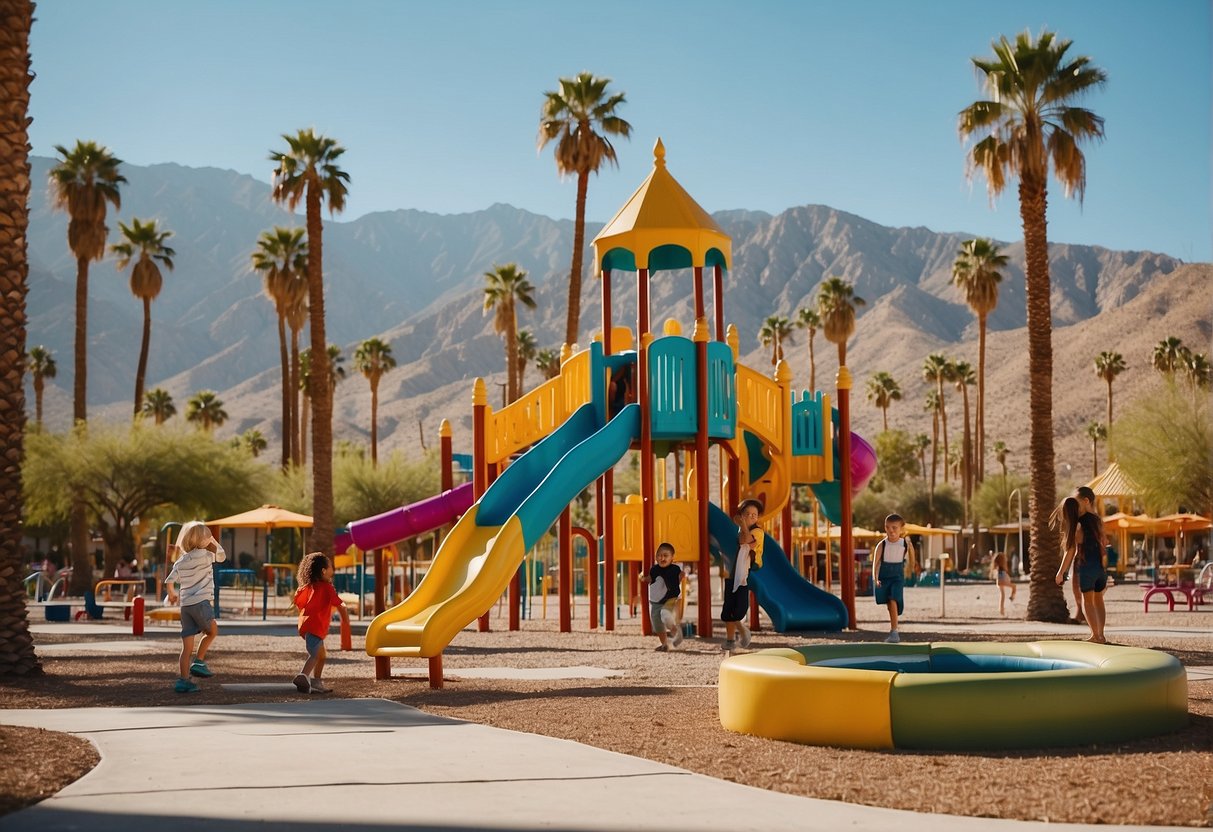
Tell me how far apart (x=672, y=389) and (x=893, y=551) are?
437 cm

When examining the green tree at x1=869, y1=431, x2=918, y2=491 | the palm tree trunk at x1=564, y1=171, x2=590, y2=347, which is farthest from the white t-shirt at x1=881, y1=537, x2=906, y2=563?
the green tree at x1=869, y1=431, x2=918, y2=491

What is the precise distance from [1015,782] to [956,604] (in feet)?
99.1

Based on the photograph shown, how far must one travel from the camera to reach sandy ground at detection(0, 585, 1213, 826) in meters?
6.89

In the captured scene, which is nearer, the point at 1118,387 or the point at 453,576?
the point at 453,576

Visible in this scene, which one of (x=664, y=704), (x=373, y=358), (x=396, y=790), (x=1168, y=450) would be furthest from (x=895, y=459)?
(x=396, y=790)

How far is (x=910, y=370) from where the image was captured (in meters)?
183

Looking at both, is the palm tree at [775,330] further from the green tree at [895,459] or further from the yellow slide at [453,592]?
the yellow slide at [453,592]

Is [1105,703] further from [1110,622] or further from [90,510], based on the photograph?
[90,510]

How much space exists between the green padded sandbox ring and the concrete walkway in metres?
1.23

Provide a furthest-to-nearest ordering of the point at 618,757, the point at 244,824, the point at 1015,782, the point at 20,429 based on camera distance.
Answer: the point at 20,429 < the point at 618,757 < the point at 1015,782 < the point at 244,824

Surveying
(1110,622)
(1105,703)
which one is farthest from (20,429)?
(1110,622)

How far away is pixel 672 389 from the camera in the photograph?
67.6ft

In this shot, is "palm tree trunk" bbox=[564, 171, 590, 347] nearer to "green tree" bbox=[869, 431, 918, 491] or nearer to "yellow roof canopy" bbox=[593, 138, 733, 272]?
"yellow roof canopy" bbox=[593, 138, 733, 272]

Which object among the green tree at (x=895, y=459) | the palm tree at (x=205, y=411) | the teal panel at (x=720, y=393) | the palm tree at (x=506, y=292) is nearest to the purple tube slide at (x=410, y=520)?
the teal panel at (x=720, y=393)
